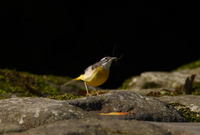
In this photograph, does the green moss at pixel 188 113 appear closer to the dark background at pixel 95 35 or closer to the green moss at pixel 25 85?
the green moss at pixel 25 85

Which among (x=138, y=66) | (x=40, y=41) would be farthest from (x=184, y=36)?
(x=40, y=41)

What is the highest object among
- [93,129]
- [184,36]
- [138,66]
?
[184,36]

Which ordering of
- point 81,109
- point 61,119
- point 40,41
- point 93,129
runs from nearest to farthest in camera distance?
point 93,129, point 61,119, point 81,109, point 40,41

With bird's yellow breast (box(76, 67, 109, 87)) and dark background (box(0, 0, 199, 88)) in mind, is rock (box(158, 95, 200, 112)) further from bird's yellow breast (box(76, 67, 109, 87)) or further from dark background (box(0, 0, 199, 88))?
dark background (box(0, 0, 199, 88))

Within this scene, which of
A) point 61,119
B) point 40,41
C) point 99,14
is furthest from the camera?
point 99,14

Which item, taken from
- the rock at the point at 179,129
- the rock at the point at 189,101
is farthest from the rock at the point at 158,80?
the rock at the point at 179,129

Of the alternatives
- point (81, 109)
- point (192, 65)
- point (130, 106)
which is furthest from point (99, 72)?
point (192, 65)

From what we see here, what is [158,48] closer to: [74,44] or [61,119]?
[74,44]

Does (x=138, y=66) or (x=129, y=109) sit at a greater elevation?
(x=138, y=66)
